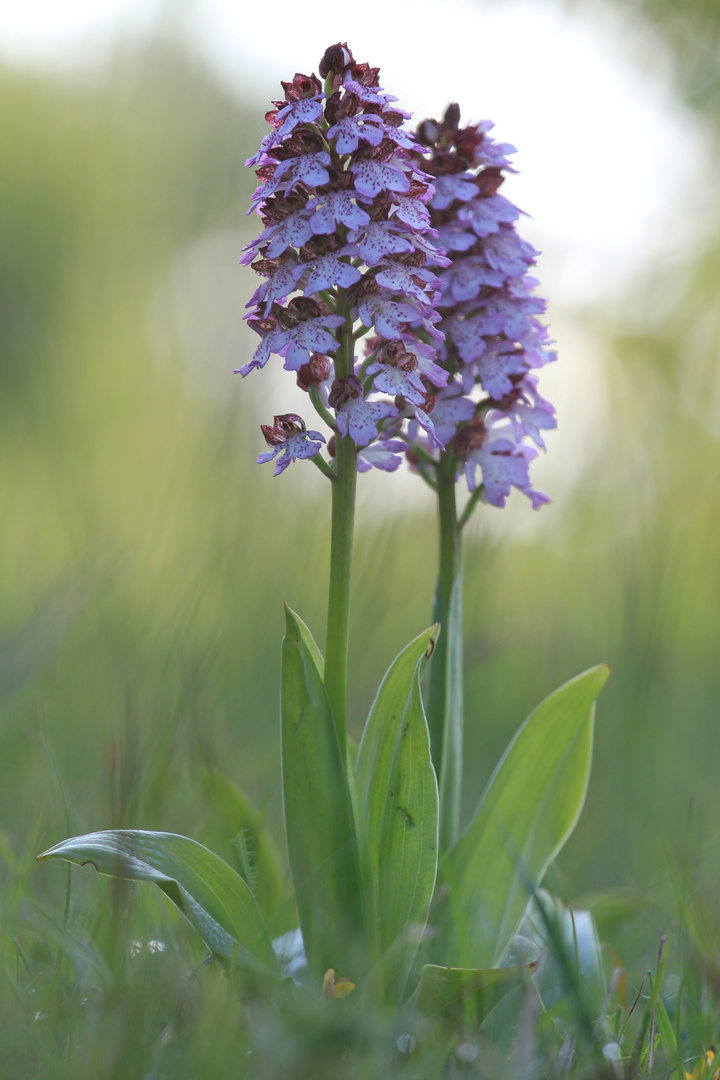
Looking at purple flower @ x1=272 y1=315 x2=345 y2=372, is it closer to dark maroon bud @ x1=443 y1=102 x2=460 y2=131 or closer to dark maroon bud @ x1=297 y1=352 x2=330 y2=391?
dark maroon bud @ x1=297 y1=352 x2=330 y2=391

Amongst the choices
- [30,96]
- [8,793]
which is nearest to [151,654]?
[8,793]

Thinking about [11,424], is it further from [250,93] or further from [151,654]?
[151,654]

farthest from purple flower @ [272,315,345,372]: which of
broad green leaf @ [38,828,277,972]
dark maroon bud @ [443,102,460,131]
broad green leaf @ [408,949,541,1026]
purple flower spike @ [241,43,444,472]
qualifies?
broad green leaf @ [408,949,541,1026]

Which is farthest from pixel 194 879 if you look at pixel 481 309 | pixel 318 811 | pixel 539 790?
pixel 481 309

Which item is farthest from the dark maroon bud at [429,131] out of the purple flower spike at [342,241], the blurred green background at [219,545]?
the blurred green background at [219,545]

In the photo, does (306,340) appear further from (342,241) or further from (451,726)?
(451,726)
